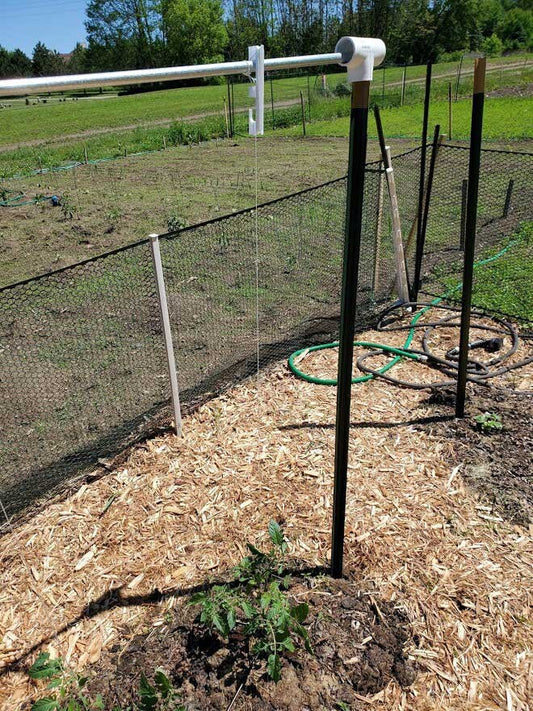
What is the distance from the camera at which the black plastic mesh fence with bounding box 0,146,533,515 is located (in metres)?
3.57

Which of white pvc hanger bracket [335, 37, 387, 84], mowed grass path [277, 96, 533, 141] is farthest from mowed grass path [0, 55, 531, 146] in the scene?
white pvc hanger bracket [335, 37, 387, 84]

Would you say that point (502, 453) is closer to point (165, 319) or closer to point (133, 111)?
point (165, 319)

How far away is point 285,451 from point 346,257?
173cm

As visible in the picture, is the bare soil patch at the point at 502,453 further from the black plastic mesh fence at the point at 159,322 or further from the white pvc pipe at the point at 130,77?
the white pvc pipe at the point at 130,77

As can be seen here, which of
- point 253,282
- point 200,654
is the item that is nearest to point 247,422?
point 200,654

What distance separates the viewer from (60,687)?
6.85ft

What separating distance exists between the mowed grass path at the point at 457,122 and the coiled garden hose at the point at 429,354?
38.0 ft

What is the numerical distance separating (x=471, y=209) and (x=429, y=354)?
1384 millimetres

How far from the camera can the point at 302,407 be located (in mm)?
3832

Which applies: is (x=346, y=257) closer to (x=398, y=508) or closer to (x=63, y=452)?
(x=398, y=508)

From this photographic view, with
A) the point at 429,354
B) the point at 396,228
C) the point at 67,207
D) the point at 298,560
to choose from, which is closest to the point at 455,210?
the point at 396,228

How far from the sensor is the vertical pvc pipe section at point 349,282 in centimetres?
178

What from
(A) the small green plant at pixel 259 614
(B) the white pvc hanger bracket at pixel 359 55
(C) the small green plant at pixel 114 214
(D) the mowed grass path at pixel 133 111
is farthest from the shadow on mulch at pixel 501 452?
(D) the mowed grass path at pixel 133 111

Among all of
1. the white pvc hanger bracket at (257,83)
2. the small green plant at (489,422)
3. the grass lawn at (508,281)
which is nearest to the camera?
the white pvc hanger bracket at (257,83)
